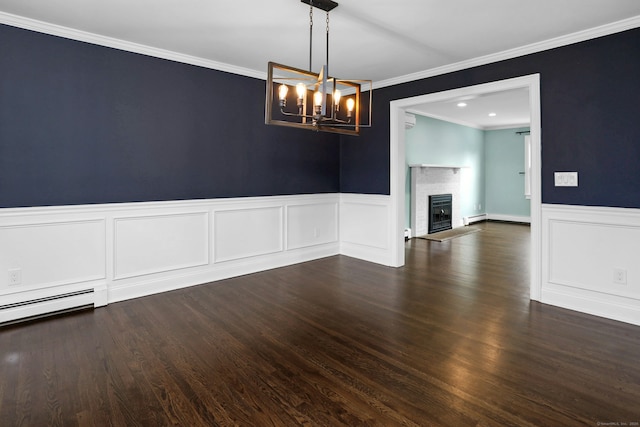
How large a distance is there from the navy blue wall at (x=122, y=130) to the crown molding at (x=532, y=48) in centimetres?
193

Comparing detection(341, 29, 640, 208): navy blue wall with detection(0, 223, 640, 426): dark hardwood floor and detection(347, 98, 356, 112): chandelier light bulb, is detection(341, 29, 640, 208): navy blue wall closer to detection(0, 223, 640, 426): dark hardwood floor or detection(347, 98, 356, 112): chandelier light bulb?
detection(0, 223, 640, 426): dark hardwood floor

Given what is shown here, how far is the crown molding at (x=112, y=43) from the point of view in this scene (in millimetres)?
3006

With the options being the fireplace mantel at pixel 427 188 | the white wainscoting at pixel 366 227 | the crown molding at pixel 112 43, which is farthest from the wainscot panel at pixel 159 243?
the fireplace mantel at pixel 427 188

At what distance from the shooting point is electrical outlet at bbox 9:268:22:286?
307 centimetres

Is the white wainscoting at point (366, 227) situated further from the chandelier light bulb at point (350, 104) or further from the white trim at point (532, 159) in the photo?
the chandelier light bulb at point (350, 104)

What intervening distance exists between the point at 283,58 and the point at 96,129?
203 cm

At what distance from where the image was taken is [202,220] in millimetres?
4180

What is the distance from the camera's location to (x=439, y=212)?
25.6ft

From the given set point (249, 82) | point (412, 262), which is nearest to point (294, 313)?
point (412, 262)

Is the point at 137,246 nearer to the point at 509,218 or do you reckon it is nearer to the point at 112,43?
the point at 112,43

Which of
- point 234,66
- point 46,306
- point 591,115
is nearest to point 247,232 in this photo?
point 234,66

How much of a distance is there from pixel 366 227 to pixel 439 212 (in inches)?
125

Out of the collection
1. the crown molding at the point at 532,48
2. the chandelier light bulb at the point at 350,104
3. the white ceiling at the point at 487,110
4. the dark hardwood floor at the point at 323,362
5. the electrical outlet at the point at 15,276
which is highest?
the white ceiling at the point at 487,110

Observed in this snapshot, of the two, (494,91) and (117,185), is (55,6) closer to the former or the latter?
(117,185)
